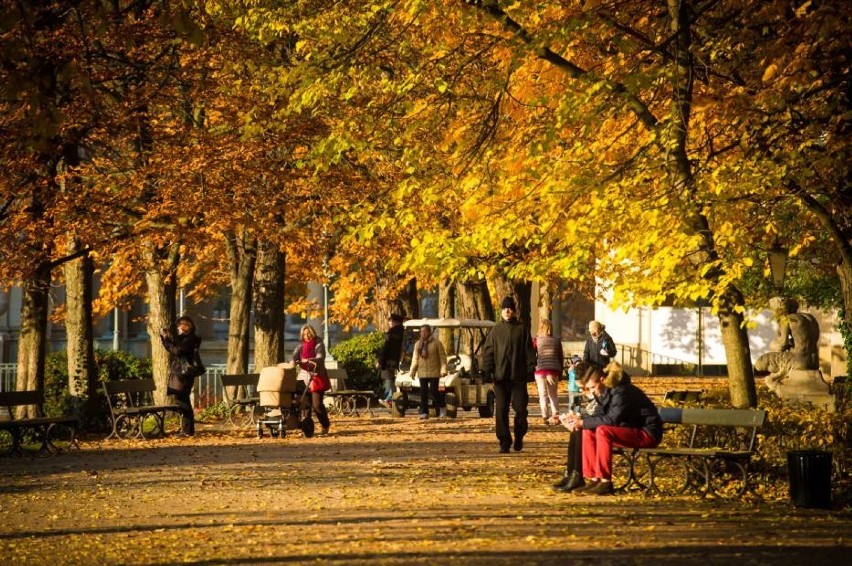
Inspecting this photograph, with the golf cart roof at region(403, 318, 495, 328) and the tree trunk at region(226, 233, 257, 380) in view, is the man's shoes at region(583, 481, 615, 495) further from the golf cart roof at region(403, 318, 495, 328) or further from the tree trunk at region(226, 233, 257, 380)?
the golf cart roof at region(403, 318, 495, 328)

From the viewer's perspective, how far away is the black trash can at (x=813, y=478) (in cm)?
1378

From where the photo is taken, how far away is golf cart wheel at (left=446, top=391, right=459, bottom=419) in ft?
95.2

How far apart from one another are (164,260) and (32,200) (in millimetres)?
5065

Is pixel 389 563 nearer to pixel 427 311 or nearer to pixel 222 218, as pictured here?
pixel 222 218

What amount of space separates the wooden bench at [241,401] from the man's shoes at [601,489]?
38.1ft

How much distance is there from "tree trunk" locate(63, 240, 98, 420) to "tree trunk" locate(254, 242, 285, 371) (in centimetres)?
601

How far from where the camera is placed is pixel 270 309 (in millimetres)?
30453

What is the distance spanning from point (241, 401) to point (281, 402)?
290 cm

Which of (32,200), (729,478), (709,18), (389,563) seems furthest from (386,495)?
(32,200)

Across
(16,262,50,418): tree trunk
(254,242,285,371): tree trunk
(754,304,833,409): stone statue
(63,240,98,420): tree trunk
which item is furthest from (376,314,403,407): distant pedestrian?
(16,262,50,418): tree trunk

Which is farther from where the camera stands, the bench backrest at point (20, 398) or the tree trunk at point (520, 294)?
the tree trunk at point (520, 294)

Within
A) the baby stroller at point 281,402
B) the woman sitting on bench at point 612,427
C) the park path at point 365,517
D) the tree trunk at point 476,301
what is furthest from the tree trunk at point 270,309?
the woman sitting on bench at point 612,427

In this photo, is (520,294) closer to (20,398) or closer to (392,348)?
(392,348)

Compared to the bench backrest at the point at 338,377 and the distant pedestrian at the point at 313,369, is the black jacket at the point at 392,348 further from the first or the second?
the distant pedestrian at the point at 313,369
